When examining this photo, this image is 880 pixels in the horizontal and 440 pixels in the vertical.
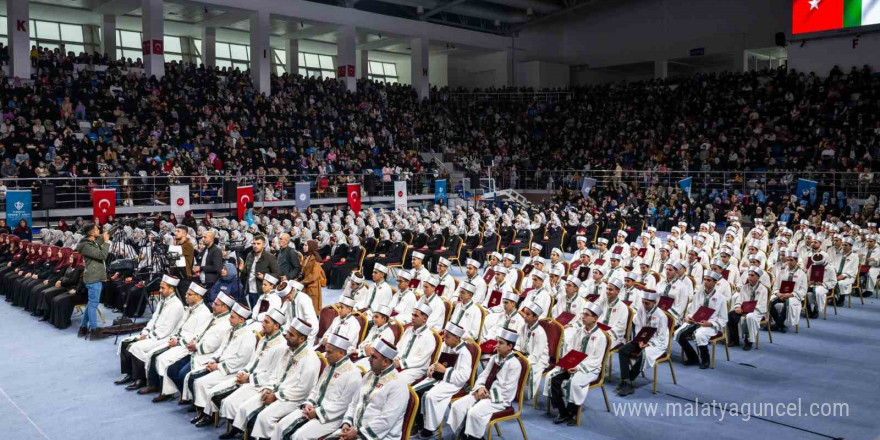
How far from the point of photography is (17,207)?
17.5 meters

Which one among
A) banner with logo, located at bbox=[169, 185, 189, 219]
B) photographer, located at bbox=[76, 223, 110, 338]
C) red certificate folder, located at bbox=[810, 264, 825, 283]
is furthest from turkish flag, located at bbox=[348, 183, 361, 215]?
red certificate folder, located at bbox=[810, 264, 825, 283]

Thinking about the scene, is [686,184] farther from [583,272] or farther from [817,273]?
[583,272]

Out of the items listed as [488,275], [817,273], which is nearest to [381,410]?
[488,275]

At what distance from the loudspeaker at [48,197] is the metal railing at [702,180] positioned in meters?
18.3

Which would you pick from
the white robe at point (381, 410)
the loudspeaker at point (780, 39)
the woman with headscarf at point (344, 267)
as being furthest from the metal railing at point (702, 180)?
the white robe at point (381, 410)

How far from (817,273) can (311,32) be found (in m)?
28.8

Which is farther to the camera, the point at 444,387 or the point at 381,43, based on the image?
the point at 381,43

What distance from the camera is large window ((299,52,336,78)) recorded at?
4116 cm

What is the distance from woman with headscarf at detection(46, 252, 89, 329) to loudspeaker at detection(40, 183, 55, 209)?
6.88 metres

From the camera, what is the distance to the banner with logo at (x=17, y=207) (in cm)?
1733

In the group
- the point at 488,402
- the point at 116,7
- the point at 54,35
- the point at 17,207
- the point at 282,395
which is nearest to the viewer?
the point at 282,395

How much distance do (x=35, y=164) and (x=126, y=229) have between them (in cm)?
596

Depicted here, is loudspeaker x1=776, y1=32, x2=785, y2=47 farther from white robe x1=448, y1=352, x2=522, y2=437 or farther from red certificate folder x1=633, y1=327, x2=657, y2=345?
white robe x1=448, y1=352, x2=522, y2=437

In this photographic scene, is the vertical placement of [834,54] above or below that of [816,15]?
below
